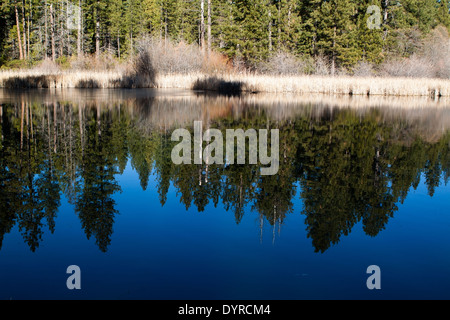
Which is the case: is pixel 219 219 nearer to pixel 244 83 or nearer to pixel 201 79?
pixel 244 83

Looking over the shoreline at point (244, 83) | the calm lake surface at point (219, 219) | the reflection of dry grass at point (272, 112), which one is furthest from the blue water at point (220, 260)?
the shoreline at point (244, 83)

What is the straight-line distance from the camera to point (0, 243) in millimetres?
4355

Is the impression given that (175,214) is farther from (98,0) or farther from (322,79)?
(98,0)

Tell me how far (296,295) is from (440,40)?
4739cm

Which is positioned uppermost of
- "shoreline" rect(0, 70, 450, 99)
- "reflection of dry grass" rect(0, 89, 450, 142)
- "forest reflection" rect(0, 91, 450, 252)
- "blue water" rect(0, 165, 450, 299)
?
"shoreline" rect(0, 70, 450, 99)

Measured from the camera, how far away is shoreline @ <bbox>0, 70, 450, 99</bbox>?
2517 centimetres

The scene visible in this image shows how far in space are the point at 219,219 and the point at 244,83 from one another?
2206 centimetres

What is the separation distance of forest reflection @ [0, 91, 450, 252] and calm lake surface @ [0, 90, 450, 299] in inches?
1.2

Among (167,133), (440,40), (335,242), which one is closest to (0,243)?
(335,242)

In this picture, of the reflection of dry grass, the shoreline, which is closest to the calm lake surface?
the reflection of dry grass

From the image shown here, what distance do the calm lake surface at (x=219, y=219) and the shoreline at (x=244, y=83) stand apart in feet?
52.6

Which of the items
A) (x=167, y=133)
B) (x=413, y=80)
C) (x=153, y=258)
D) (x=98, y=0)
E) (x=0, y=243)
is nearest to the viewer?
(x=153, y=258)

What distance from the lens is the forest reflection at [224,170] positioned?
5289mm

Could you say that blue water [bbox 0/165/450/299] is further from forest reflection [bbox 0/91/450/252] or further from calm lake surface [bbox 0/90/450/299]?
forest reflection [bbox 0/91/450/252]
